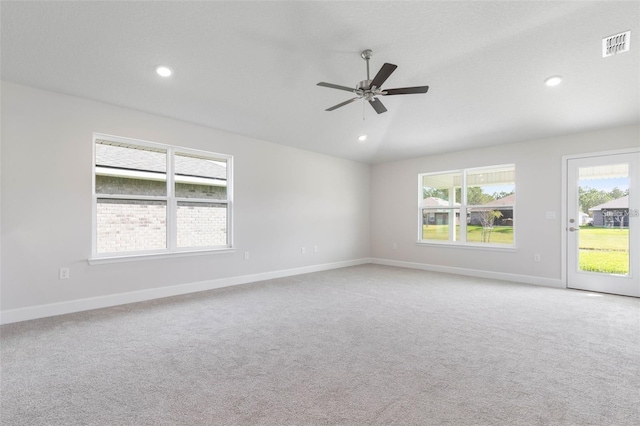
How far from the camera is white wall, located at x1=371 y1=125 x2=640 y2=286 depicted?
190 inches

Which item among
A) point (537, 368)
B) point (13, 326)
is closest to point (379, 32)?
point (537, 368)

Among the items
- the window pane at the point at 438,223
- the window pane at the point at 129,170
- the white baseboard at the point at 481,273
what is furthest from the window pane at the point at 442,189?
the window pane at the point at 129,170

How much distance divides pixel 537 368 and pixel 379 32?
10.2ft

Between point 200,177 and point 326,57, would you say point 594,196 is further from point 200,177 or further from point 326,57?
point 200,177

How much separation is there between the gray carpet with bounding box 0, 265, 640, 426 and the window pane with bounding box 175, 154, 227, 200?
167 cm

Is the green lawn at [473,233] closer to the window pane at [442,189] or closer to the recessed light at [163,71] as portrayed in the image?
the window pane at [442,189]

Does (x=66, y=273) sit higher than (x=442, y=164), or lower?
lower

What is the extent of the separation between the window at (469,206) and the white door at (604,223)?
0.87 m

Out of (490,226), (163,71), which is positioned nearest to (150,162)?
(163,71)

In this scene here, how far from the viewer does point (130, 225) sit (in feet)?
13.3

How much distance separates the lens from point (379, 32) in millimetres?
2881

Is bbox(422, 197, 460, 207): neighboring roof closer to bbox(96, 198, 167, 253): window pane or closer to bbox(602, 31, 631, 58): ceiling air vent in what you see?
bbox(602, 31, 631, 58): ceiling air vent

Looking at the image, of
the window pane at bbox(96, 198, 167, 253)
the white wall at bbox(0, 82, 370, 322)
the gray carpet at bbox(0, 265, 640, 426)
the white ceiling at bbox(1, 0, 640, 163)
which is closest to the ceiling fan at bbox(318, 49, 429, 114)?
the white ceiling at bbox(1, 0, 640, 163)

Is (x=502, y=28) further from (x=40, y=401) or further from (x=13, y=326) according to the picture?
(x=13, y=326)
